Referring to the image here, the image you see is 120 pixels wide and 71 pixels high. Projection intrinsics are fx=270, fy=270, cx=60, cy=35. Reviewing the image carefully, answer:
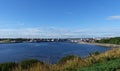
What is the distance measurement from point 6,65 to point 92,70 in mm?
8073

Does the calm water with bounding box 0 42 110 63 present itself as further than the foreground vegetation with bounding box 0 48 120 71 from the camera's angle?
Yes

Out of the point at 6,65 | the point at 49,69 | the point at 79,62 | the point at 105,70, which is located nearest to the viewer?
the point at 105,70

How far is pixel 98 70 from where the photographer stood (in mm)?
10656

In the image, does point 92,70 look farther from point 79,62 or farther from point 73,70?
point 79,62

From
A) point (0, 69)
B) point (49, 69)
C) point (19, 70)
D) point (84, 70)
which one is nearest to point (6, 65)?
point (0, 69)

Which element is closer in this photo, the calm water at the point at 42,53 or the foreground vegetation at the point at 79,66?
the foreground vegetation at the point at 79,66

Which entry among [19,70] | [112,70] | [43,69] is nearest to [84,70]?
[112,70]

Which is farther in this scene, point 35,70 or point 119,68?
point 35,70

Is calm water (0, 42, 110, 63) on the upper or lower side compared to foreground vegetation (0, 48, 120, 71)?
lower

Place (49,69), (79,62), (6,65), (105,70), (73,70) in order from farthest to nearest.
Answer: (6,65) < (79,62) < (49,69) < (73,70) < (105,70)

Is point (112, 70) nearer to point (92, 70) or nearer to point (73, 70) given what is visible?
point (92, 70)

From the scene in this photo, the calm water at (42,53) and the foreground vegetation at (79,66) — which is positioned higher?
the foreground vegetation at (79,66)

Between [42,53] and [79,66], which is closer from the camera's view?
[79,66]

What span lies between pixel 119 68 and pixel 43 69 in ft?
11.6
